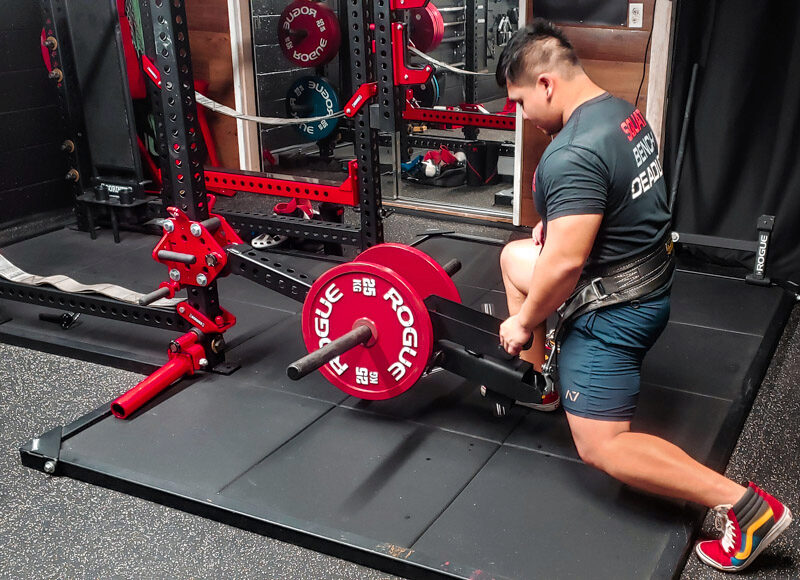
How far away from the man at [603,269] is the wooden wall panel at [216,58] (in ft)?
12.0

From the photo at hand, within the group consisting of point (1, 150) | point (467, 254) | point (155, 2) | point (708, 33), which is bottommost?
point (467, 254)

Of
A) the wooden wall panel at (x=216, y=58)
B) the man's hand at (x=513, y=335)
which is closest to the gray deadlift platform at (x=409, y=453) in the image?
the man's hand at (x=513, y=335)

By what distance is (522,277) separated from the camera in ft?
8.47

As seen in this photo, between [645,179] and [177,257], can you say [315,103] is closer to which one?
[177,257]

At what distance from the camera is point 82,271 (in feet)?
13.5

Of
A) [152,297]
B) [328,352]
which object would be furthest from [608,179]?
[152,297]

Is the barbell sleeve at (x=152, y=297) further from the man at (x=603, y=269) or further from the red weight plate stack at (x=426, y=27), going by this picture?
the red weight plate stack at (x=426, y=27)


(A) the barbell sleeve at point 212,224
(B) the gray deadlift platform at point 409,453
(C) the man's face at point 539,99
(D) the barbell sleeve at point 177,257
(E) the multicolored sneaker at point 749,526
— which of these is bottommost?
(B) the gray deadlift platform at point 409,453

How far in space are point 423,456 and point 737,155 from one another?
7.87 feet

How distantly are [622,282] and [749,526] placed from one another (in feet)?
2.20

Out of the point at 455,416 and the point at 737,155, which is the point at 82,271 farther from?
the point at 737,155

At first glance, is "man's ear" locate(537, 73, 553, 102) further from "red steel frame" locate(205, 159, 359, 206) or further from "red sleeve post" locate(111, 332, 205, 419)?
"red steel frame" locate(205, 159, 359, 206)

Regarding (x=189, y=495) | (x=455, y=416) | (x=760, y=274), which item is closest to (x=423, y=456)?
(x=455, y=416)

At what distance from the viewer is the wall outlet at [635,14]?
12.8 ft
